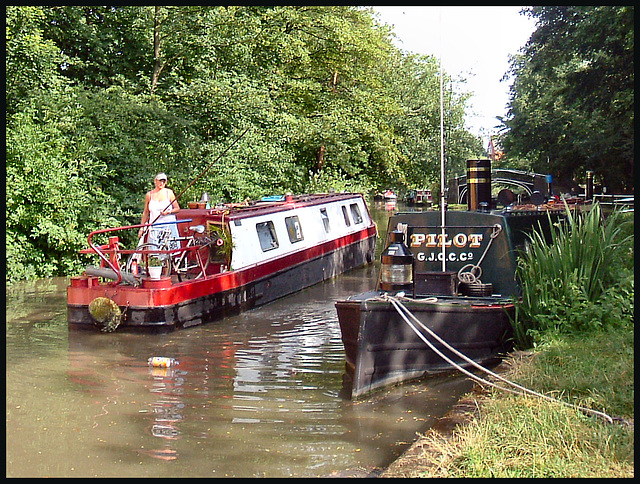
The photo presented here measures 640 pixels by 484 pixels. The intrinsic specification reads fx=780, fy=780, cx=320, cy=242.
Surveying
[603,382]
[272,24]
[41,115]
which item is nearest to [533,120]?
[272,24]

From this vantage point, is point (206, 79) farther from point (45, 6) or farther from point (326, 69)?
point (326, 69)

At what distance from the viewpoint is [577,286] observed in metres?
8.36

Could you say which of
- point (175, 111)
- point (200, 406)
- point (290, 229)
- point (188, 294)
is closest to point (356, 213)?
point (290, 229)

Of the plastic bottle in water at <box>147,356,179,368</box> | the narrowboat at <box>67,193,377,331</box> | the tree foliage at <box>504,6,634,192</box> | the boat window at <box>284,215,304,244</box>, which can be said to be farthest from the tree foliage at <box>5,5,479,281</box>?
the plastic bottle in water at <box>147,356,179,368</box>

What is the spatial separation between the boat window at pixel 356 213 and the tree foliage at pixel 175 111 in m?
3.04

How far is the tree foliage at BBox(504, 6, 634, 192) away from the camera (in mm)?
20359

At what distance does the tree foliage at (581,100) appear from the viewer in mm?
20359

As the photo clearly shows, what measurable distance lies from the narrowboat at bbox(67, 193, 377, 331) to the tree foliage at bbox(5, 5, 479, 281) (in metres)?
1.75

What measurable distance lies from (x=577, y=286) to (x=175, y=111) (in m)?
14.5

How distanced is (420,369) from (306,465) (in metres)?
2.87

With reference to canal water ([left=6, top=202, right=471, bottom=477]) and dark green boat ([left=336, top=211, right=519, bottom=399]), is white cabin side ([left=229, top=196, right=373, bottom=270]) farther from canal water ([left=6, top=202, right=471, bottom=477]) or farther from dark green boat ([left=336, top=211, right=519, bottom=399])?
dark green boat ([left=336, top=211, right=519, bottom=399])

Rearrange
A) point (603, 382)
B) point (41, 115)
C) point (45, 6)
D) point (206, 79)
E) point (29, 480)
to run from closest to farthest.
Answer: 1. point (29, 480)
2. point (603, 382)
3. point (41, 115)
4. point (45, 6)
5. point (206, 79)

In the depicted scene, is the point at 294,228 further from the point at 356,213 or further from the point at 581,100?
the point at 581,100

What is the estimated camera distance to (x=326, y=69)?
88.6 feet
